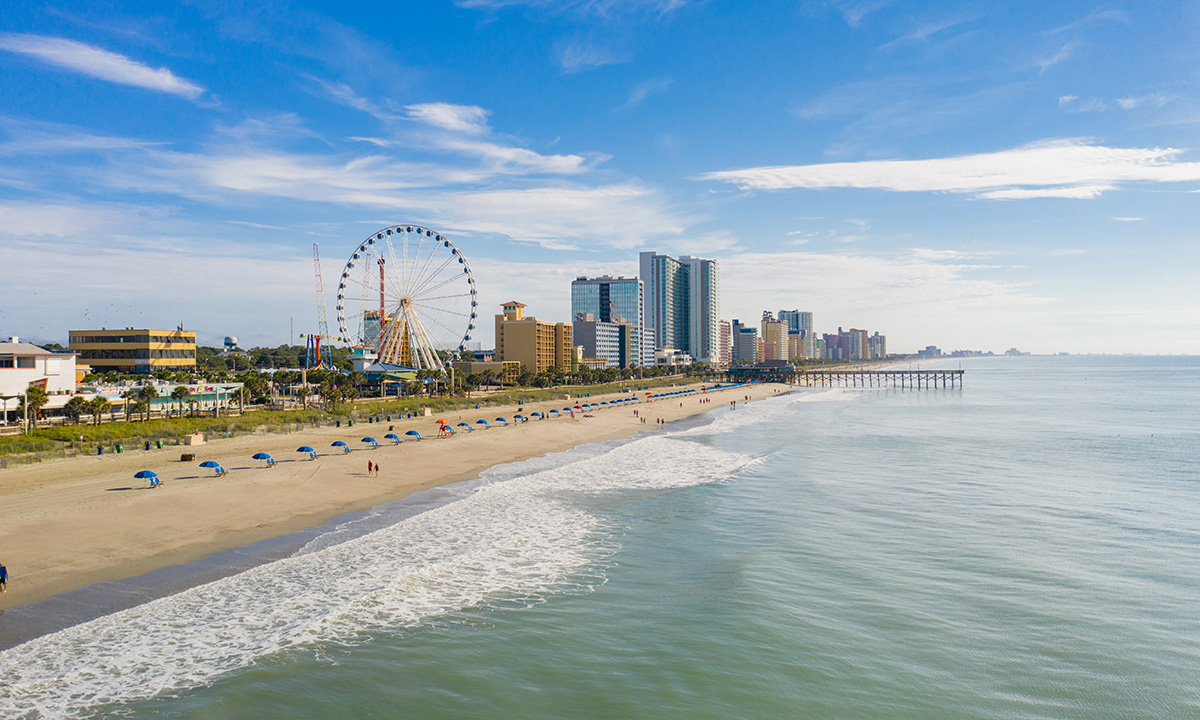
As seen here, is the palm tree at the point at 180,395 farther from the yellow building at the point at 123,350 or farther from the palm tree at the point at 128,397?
the yellow building at the point at 123,350

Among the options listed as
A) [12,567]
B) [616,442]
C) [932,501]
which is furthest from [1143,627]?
[616,442]

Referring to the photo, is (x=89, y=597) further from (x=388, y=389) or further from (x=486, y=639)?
(x=388, y=389)

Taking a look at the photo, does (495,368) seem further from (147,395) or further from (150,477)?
(150,477)

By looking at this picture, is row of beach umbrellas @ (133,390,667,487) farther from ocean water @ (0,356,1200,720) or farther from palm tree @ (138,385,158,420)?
palm tree @ (138,385,158,420)

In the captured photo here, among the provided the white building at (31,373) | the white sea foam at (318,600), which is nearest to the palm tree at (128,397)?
the white building at (31,373)

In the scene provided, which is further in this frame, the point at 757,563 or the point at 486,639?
the point at 757,563

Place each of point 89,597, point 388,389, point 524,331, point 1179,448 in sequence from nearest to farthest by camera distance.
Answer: point 89,597 < point 1179,448 < point 388,389 < point 524,331
